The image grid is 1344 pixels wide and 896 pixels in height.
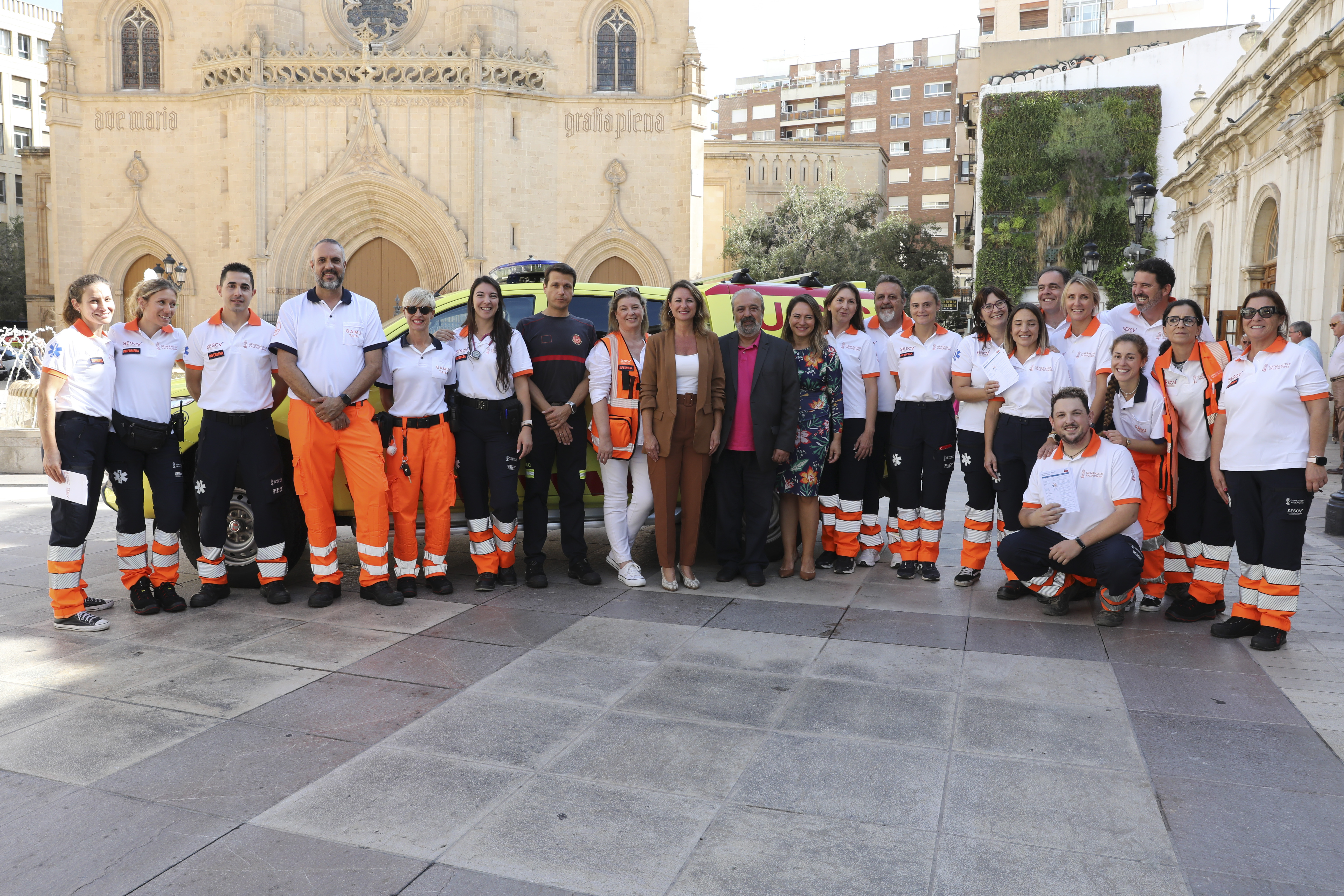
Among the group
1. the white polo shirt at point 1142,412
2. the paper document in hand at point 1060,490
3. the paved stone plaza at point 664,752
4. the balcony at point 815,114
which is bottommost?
the paved stone plaza at point 664,752

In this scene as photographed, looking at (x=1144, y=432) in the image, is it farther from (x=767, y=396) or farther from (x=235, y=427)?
(x=235, y=427)

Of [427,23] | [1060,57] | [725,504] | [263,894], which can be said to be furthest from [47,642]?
[1060,57]

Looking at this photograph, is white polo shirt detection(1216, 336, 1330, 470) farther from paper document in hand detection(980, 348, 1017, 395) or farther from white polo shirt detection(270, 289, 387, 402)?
white polo shirt detection(270, 289, 387, 402)

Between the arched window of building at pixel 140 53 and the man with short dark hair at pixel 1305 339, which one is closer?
the man with short dark hair at pixel 1305 339

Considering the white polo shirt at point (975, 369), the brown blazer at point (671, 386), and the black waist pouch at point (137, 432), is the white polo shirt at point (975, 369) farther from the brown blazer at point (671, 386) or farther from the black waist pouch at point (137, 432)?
the black waist pouch at point (137, 432)

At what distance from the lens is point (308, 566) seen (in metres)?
7.49

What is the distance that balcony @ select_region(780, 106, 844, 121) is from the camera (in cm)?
8012

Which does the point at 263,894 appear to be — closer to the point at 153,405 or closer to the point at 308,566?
the point at 153,405

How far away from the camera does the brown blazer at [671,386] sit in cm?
643

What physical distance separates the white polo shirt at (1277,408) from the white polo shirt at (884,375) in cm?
225

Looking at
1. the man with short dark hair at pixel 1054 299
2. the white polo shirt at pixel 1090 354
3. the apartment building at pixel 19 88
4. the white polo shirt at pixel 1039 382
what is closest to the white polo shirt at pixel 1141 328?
the white polo shirt at pixel 1090 354

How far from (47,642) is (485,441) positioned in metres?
2.75

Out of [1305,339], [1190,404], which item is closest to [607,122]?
[1305,339]

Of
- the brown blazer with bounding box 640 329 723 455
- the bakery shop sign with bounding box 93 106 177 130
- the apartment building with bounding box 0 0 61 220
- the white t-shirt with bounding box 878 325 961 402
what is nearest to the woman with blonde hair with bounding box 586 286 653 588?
the brown blazer with bounding box 640 329 723 455
